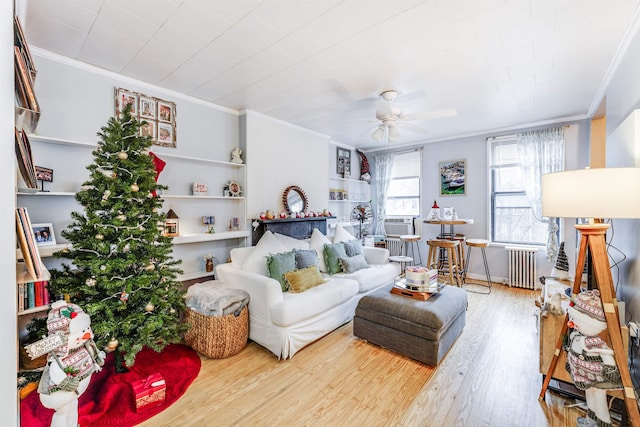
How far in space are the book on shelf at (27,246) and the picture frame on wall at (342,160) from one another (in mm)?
4787

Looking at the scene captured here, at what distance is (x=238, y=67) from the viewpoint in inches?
103

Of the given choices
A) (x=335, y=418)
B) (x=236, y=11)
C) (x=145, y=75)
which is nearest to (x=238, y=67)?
(x=236, y=11)

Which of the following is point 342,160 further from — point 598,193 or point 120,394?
point 120,394

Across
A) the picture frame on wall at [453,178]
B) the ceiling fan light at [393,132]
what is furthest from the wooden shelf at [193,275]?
the picture frame on wall at [453,178]

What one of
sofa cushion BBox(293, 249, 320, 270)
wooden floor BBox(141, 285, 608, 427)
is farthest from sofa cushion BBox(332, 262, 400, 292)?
wooden floor BBox(141, 285, 608, 427)

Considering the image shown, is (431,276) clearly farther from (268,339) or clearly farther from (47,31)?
(47,31)

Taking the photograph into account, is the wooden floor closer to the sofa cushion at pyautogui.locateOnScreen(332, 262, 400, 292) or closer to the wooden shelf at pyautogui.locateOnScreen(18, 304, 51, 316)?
the sofa cushion at pyautogui.locateOnScreen(332, 262, 400, 292)

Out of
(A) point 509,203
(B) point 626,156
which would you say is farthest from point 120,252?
(A) point 509,203

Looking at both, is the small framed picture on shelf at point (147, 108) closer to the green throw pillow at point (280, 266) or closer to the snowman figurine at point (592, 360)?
the green throw pillow at point (280, 266)

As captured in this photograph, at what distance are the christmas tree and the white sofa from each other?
0.73m

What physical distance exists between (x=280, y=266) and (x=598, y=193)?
2471 mm

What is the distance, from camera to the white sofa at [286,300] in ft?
8.04

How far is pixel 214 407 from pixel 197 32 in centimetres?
263

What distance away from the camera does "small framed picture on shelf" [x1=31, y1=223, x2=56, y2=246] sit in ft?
7.48
